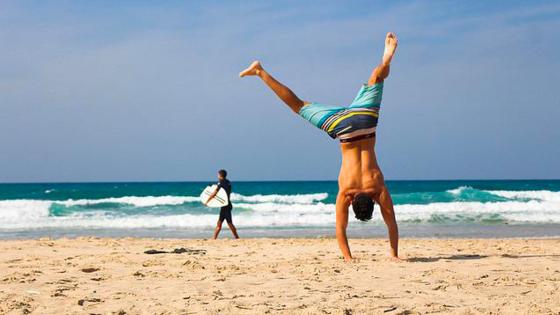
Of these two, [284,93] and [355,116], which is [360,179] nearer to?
[355,116]

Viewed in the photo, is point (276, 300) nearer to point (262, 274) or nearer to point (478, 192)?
point (262, 274)

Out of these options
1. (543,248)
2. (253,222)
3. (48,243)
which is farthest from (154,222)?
(543,248)

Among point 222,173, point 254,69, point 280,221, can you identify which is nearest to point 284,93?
point 254,69

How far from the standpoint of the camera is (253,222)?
20.8m

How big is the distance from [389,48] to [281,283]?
10.7ft

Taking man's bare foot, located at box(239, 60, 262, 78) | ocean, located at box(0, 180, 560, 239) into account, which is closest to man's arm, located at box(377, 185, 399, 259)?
man's bare foot, located at box(239, 60, 262, 78)

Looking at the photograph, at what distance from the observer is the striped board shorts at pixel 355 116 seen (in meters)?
7.44

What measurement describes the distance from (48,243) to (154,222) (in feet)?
33.1

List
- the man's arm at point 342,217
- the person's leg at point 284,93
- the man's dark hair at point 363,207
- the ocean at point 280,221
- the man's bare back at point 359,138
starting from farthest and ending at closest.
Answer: the ocean at point 280,221 < the person's leg at point 284,93 < the man's arm at point 342,217 < the man's bare back at point 359,138 < the man's dark hair at point 363,207

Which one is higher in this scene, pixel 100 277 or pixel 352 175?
pixel 352 175

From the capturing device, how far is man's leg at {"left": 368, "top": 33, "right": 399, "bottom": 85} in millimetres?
7551

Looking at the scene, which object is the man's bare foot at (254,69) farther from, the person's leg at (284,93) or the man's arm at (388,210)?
the man's arm at (388,210)

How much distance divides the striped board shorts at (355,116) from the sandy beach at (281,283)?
1540mm

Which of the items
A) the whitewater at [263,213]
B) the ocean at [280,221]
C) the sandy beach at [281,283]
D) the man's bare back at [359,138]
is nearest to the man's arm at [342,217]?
the man's bare back at [359,138]
